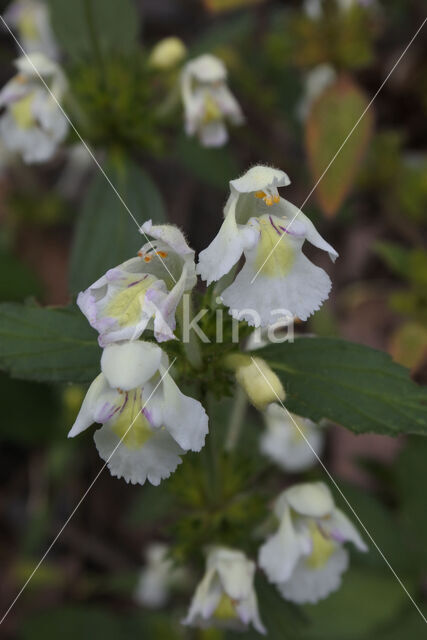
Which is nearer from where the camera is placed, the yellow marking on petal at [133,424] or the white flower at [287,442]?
the yellow marking on petal at [133,424]

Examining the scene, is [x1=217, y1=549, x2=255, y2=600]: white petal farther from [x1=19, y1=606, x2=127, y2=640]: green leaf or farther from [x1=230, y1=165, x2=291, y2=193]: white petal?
[x1=19, y1=606, x2=127, y2=640]: green leaf

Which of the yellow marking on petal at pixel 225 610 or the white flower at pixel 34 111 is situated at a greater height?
the white flower at pixel 34 111

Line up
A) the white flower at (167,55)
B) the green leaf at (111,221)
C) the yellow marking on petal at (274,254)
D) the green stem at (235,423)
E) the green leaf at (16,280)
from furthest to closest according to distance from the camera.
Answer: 1. the green leaf at (16,280)
2. the white flower at (167,55)
3. the green leaf at (111,221)
4. the green stem at (235,423)
5. the yellow marking on petal at (274,254)

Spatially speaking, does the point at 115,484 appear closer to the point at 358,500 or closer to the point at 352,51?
the point at 358,500

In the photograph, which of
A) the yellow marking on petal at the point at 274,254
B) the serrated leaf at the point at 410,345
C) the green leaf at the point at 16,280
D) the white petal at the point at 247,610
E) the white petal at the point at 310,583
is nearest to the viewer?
the yellow marking on petal at the point at 274,254

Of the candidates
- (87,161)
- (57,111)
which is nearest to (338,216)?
(87,161)

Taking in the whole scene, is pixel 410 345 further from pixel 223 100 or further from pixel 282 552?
pixel 282 552

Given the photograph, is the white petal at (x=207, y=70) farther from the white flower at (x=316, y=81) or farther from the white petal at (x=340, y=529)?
the white petal at (x=340, y=529)

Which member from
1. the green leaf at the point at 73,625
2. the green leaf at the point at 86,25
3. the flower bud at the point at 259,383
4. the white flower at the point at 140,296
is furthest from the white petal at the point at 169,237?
the green leaf at the point at 73,625
